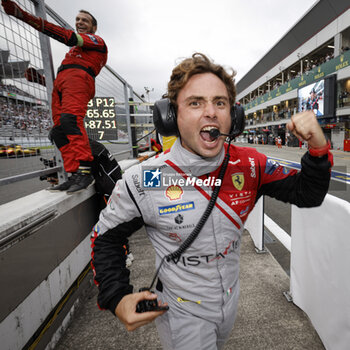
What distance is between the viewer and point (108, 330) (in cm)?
187

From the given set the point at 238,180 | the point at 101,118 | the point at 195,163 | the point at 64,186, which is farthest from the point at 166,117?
the point at 101,118

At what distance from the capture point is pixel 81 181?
2.12 m

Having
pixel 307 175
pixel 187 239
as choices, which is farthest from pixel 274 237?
pixel 187 239

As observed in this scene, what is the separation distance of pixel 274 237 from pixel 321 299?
196 cm

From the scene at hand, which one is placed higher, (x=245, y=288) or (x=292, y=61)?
(x=292, y=61)

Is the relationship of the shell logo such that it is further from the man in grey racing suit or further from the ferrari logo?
the ferrari logo

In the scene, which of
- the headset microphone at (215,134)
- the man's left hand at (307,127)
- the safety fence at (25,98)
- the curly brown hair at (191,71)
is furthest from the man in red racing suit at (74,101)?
the man's left hand at (307,127)

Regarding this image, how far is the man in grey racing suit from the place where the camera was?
1.06m

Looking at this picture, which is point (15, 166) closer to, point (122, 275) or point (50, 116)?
point (50, 116)

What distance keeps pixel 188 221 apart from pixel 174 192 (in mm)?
160

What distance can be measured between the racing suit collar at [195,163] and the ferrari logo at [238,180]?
0.12 meters

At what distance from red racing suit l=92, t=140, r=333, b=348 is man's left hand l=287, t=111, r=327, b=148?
136 mm

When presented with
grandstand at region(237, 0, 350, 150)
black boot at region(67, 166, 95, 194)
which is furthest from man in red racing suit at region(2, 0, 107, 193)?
grandstand at region(237, 0, 350, 150)

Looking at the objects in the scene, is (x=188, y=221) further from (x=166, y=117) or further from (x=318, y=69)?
(x=318, y=69)
